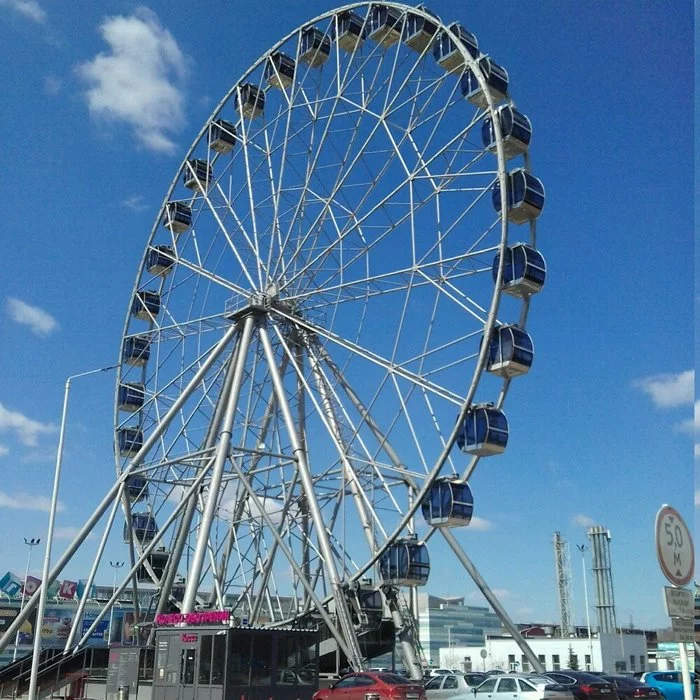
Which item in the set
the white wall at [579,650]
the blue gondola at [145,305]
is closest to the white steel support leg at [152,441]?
the blue gondola at [145,305]

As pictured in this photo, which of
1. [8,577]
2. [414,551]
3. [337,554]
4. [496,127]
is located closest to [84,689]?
[337,554]

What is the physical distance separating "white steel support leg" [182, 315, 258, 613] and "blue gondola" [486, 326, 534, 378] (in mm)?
10141

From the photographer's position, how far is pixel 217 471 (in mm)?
31156

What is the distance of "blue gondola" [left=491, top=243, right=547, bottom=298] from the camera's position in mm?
28438

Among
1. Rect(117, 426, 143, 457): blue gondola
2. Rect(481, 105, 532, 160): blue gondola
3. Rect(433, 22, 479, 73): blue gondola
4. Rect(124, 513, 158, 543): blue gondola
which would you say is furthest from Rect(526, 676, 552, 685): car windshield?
Rect(117, 426, 143, 457): blue gondola

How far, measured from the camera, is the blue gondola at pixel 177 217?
4256 cm

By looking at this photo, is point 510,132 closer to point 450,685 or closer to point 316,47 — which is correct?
point 316,47

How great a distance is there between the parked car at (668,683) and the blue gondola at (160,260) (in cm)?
2752

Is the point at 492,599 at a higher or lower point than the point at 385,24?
lower

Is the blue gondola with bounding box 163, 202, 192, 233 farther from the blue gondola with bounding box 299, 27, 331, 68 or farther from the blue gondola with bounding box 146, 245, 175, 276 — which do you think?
the blue gondola with bounding box 299, 27, 331, 68

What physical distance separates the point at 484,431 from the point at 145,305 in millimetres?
21534

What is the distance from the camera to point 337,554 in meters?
31.7

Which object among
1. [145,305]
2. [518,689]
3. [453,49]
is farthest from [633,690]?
[145,305]

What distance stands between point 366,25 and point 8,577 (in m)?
93.2
